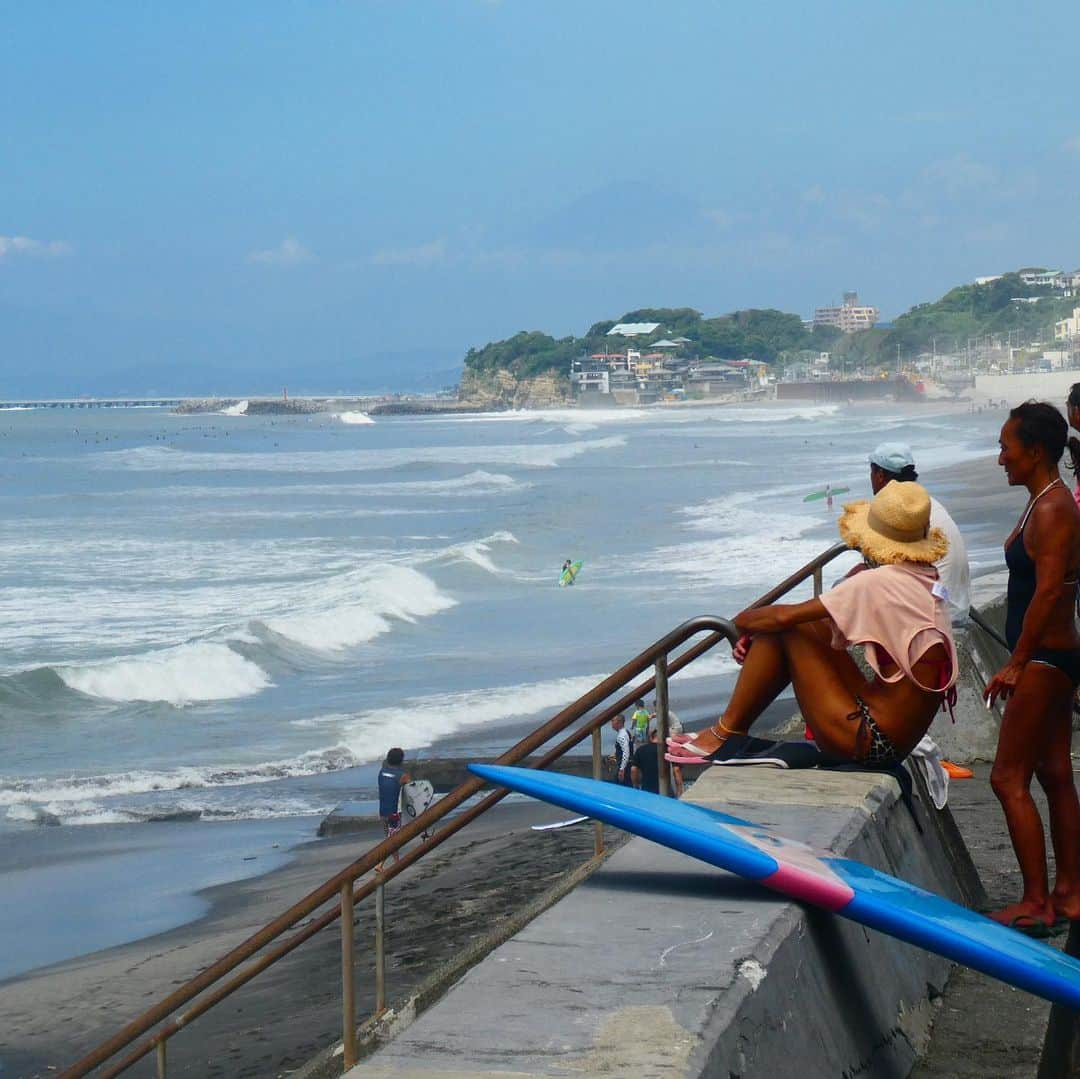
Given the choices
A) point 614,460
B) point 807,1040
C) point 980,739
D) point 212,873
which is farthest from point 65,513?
point 807,1040

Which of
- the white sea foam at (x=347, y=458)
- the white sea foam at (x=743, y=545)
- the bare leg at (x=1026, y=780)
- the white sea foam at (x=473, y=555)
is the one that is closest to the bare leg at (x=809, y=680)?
the bare leg at (x=1026, y=780)

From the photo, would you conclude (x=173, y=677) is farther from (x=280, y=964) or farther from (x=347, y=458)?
(x=347, y=458)

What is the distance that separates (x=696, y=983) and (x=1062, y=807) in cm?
225

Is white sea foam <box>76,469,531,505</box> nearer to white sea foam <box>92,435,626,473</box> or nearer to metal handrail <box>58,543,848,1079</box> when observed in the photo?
white sea foam <box>92,435,626,473</box>

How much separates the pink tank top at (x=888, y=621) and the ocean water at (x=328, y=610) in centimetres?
1121

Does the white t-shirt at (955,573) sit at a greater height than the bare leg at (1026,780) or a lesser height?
greater

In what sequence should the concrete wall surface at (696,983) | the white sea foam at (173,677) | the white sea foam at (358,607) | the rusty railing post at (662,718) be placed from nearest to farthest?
the concrete wall surface at (696,983) → the rusty railing post at (662,718) → the white sea foam at (173,677) → the white sea foam at (358,607)

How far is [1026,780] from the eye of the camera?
4934 mm

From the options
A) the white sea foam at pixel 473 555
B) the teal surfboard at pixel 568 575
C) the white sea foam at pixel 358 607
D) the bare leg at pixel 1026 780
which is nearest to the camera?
the bare leg at pixel 1026 780

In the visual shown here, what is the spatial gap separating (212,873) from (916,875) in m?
9.37

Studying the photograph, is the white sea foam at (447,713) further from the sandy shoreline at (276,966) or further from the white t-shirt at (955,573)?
the white t-shirt at (955,573)

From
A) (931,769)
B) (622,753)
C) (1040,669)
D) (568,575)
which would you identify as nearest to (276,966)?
(622,753)

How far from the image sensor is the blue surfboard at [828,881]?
3381 millimetres

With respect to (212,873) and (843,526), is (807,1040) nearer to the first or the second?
(843,526)
